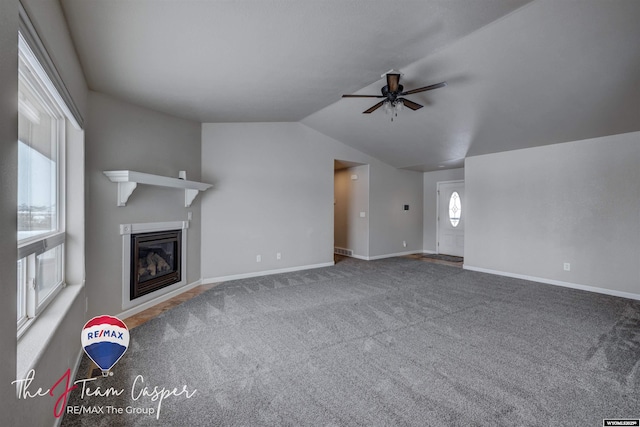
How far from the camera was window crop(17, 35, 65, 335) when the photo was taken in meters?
1.62

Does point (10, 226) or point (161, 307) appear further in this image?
point (161, 307)

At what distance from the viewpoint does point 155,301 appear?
3.80 meters

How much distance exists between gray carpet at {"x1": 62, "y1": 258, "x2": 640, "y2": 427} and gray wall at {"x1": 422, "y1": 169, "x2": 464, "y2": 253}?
12.2ft

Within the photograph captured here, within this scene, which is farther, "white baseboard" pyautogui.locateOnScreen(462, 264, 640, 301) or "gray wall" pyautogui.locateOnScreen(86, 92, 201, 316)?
"white baseboard" pyautogui.locateOnScreen(462, 264, 640, 301)

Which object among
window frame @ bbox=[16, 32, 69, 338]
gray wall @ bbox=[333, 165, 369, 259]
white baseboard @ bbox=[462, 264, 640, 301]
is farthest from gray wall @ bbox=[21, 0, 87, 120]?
white baseboard @ bbox=[462, 264, 640, 301]

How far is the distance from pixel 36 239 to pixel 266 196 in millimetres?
3585

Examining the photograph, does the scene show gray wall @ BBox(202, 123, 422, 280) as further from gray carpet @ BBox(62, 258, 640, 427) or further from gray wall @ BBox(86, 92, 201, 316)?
gray carpet @ BBox(62, 258, 640, 427)

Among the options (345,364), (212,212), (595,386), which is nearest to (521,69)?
(595,386)

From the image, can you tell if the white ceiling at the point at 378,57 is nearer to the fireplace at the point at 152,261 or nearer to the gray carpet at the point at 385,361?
the fireplace at the point at 152,261

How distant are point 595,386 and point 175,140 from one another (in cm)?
509

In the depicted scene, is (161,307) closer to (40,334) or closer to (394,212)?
(40,334)

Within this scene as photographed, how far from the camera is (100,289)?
313cm

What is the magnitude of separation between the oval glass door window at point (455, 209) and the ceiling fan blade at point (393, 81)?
498 cm

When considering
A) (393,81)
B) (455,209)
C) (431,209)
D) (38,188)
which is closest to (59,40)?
(38,188)
